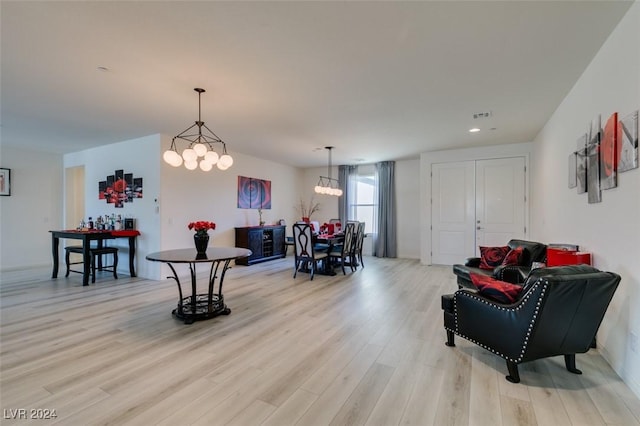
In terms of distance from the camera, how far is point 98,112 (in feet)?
13.6

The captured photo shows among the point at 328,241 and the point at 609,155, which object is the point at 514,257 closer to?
the point at 609,155

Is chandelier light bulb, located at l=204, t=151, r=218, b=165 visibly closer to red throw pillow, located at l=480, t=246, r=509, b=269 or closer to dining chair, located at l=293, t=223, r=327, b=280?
dining chair, located at l=293, t=223, r=327, b=280

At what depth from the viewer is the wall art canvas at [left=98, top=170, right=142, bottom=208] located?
5.64 m

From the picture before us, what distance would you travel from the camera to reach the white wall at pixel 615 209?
2047 mm

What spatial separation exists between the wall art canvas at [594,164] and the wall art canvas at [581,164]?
3.9 inches

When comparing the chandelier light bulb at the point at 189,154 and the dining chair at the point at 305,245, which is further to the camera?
the dining chair at the point at 305,245

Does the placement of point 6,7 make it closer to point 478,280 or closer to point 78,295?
point 78,295

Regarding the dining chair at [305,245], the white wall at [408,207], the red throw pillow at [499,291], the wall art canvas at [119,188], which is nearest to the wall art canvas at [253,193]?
the wall art canvas at [119,188]

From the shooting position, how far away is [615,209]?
91.3 inches

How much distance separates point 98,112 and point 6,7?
90.4 inches

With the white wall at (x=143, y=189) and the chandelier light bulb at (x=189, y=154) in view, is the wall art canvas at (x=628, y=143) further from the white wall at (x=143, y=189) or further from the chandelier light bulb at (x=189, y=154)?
the white wall at (x=143, y=189)

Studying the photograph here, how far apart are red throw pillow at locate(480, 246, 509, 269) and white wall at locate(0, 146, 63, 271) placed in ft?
30.0

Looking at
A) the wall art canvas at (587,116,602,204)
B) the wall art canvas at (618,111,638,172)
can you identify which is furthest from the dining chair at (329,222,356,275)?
the wall art canvas at (618,111,638,172)

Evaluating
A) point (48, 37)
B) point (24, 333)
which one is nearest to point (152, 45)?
point (48, 37)
